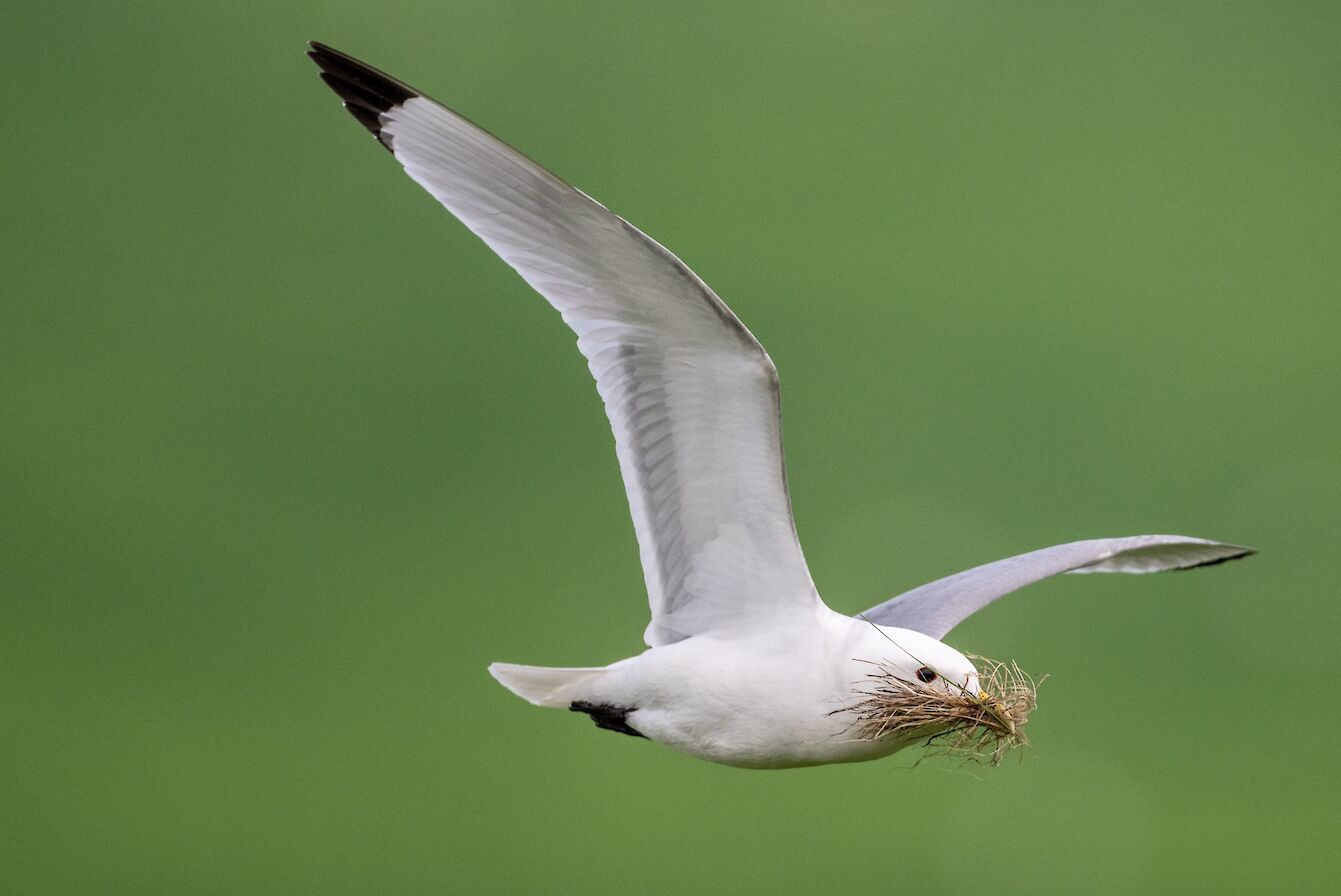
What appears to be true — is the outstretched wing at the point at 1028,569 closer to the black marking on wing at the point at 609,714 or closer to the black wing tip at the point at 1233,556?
the black wing tip at the point at 1233,556

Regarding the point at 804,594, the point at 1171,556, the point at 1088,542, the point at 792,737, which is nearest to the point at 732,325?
the point at 804,594

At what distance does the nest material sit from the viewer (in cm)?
140

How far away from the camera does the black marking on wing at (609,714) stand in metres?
1.54

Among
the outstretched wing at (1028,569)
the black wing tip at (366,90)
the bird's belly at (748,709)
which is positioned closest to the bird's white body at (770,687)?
the bird's belly at (748,709)

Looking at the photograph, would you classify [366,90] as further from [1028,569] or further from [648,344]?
[1028,569]

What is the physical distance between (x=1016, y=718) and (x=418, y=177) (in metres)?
0.77

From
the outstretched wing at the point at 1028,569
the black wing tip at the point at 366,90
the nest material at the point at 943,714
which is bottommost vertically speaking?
the nest material at the point at 943,714

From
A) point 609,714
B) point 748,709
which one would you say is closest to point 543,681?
point 609,714

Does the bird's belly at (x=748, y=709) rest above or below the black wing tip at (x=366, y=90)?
below

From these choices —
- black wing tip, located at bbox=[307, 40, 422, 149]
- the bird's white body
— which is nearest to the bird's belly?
the bird's white body

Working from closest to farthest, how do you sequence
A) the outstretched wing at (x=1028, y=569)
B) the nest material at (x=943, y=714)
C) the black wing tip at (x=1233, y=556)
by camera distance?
the nest material at (x=943, y=714), the outstretched wing at (x=1028, y=569), the black wing tip at (x=1233, y=556)

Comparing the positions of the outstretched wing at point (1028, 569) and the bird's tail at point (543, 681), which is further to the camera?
the outstretched wing at point (1028, 569)

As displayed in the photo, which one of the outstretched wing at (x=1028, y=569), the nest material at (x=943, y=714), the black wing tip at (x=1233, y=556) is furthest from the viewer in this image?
the black wing tip at (x=1233, y=556)

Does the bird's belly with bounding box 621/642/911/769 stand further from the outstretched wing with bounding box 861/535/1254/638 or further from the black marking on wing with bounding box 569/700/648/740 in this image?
the outstretched wing with bounding box 861/535/1254/638
